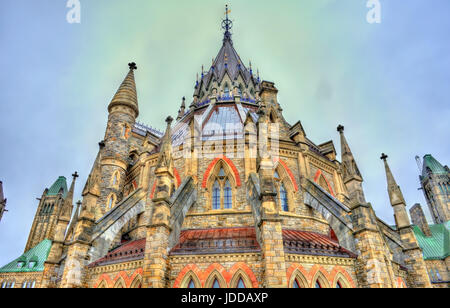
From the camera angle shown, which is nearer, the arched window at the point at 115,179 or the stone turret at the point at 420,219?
the arched window at the point at 115,179

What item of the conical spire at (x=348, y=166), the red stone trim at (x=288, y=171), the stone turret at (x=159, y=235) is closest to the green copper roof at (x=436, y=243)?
the red stone trim at (x=288, y=171)

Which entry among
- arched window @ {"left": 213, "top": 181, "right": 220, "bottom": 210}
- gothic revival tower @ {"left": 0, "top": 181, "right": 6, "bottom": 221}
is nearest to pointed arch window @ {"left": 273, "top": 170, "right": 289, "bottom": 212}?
arched window @ {"left": 213, "top": 181, "right": 220, "bottom": 210}

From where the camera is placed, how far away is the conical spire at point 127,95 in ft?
79.8

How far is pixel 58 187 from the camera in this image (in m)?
71.1

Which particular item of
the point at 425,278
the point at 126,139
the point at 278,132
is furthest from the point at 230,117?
the point at 425,278

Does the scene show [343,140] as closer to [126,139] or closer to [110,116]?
[126,139]

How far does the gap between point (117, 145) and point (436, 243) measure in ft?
132

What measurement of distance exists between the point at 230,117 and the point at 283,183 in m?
6.75

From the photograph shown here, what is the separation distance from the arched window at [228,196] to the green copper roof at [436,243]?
30.8 meters

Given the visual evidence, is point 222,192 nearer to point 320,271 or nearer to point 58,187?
point 320,271

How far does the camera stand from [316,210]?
56.9 ft

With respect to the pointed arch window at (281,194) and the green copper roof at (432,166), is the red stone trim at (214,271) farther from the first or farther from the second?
the green copper roof at (432,166)

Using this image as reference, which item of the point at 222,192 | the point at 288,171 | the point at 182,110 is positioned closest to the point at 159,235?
the point at 222,192

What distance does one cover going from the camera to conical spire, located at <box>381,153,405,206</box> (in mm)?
18781
